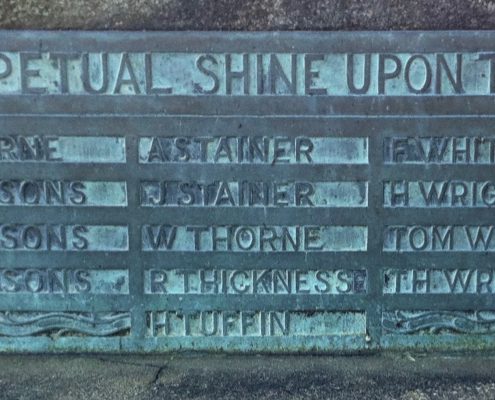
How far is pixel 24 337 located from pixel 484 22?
1.98 m

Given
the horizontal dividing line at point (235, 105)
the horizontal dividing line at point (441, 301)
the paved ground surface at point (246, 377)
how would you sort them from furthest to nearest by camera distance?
1. the horizontal dividing line at point (441, 301)
2. the horizontal dividing line at point (235, 105)
3. the paved ground surface at point (246, 377)

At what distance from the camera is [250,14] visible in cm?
261

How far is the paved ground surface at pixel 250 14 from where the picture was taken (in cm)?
260

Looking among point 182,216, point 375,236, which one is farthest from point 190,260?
point 375,236

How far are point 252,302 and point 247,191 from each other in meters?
0.41

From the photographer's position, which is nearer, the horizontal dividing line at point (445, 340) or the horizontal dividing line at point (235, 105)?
the horizontal dividing line at point (235, 105)

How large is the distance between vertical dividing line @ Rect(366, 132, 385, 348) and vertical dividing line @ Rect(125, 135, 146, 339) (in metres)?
0.82

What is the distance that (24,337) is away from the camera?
276 cm

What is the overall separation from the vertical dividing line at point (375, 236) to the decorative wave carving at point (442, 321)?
0.05m

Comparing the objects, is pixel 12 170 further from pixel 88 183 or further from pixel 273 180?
pixel 273 180

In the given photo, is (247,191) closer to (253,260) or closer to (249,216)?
(249,216)

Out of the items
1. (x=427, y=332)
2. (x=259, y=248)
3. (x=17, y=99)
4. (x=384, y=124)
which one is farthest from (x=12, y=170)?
(x=427, y=332)

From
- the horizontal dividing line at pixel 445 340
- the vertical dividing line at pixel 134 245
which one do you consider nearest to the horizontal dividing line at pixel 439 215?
the horizontal dividing line at pixel 445 340

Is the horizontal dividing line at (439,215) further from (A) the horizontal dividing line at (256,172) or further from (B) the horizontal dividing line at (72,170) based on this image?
(B) the horizontal dividing line at (72,170)
